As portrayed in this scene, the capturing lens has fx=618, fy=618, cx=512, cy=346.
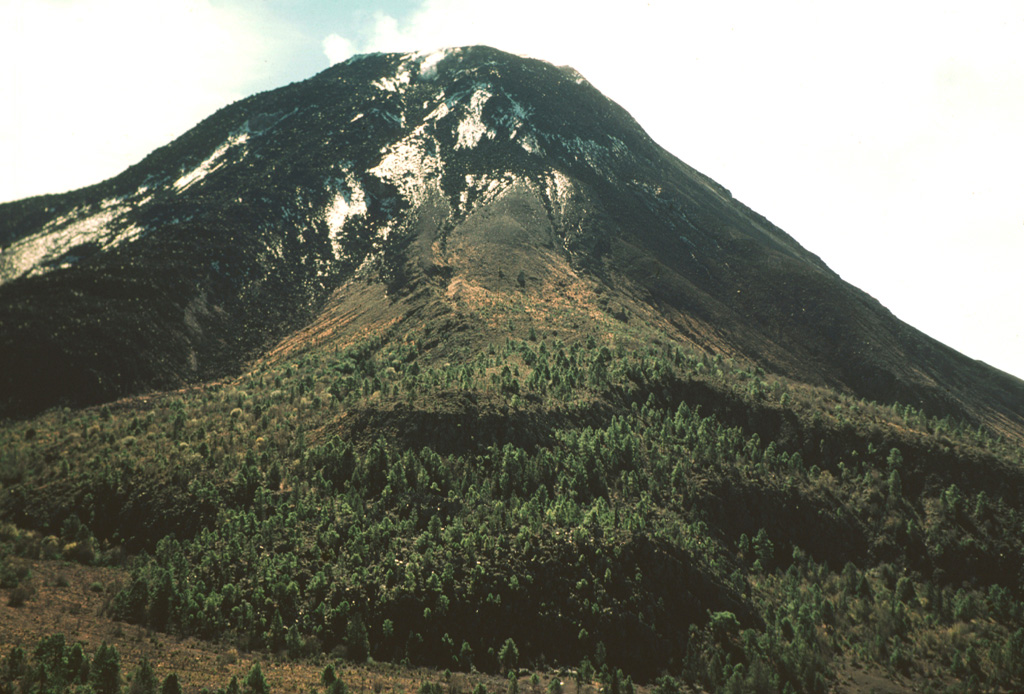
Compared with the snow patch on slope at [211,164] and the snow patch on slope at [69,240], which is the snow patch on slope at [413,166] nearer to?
the snow patch on slope at [211,164]

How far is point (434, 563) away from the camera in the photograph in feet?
102

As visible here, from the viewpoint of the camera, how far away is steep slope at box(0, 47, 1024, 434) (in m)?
71.2

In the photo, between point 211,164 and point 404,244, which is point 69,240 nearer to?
point 211,164

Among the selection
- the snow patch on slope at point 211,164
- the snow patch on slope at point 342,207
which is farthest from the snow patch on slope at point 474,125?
the snow patch on slope at point 211,164

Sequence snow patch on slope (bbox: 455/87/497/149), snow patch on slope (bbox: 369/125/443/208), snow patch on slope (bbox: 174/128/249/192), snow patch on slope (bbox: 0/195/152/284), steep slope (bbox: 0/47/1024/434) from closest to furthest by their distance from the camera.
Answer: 1. steep slope (bbox: 0/47/1024/434)
2. snow patch on slope (bbox: 0/195/152/284)
3. snow patch on slope (bbox: 369/125/443/208)
4. snow patch on slope (bbox: 174/128/249/192)
5. snow patch on slope (bbox: 455/87/497/149)

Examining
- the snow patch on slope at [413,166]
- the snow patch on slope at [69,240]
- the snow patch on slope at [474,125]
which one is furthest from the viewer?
the snow patch on slope at [474,125]

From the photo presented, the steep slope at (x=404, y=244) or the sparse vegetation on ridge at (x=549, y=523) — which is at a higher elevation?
the steep slope at (x=404, y=244)

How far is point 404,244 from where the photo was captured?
9462 centimetres

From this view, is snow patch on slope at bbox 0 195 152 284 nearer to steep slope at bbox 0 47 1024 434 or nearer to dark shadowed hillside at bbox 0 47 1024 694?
steep slope at bbox 0 47 1024 434

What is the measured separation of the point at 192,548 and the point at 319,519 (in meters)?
6.24

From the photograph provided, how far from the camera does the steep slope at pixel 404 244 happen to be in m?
71.2

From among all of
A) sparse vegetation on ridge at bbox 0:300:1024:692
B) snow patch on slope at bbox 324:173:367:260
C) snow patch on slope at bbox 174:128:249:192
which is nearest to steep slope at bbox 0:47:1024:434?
snow patch on slope at bbox 324:173:367:260

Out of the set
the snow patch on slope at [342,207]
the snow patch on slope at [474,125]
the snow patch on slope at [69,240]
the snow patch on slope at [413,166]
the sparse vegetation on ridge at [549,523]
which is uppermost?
the snow patch on slope at [474,125]

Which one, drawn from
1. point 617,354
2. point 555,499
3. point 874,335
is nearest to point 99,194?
point 617,354
